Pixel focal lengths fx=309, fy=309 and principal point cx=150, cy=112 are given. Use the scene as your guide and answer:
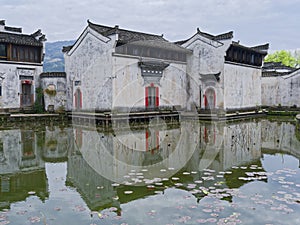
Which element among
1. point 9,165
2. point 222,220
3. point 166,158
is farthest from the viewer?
point 166,158

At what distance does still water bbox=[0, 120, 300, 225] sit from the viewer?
518 cm

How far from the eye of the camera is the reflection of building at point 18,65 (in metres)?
21.1

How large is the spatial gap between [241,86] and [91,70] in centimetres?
1204

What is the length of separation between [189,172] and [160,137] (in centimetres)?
576

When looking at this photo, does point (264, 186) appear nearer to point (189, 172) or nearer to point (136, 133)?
point (189, 172)

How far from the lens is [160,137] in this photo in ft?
44.6

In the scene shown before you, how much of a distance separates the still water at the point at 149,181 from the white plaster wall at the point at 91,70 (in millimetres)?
7486

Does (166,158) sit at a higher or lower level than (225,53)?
lower

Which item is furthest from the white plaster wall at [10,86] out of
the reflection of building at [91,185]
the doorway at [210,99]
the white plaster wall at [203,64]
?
the reflection of building at [91,185]

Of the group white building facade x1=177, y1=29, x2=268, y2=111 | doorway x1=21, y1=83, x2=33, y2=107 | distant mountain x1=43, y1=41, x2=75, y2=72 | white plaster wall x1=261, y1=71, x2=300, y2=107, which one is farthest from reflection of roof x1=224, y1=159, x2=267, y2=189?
distant mountain x1=43, y1=41, x2=75, y2=72

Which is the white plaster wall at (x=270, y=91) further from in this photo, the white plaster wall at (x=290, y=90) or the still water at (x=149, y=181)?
the still water at (x=149, y=181)

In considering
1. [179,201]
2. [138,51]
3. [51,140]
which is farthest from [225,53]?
[179,201]

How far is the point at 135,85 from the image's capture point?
2038cm

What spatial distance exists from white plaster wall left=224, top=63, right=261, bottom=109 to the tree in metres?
25.8
